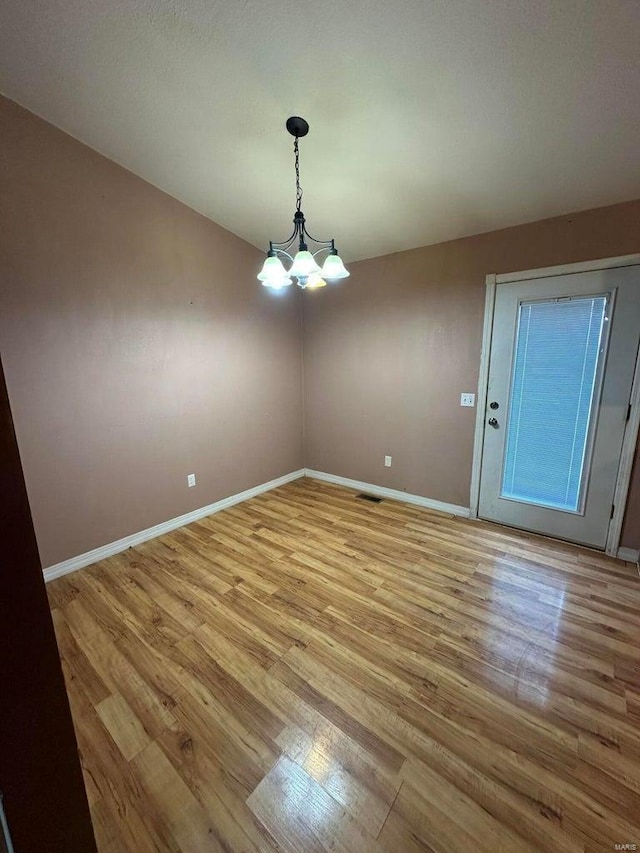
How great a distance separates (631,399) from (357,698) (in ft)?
8.16

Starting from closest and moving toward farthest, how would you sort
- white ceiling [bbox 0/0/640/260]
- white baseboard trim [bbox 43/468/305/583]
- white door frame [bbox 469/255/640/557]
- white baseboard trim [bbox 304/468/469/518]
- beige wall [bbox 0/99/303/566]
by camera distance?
white ceiling [bbox 0/0/640/260] → beige wall [bbox 0/99/303/566] → white door frame [bbox 469/255/640/557] → white baseboard trim [bbox 43/468/305/583] → white baseboard trim [bbox 304/468/469/518]

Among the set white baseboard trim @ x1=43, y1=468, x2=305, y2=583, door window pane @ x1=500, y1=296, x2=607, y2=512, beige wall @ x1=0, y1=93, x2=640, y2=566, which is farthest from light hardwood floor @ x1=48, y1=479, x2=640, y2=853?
beige wall @ x1=0, y1=93, x2=640, y2=566

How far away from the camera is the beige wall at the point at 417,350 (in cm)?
241

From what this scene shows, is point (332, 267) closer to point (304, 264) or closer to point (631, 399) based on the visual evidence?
point (304, 264)

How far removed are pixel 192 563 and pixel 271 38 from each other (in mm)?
2981

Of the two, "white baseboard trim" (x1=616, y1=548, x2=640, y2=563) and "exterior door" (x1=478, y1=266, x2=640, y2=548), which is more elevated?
"exterior door" (x1=478, y1=266, x2=640, y2=548)

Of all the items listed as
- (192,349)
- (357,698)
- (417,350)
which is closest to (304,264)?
(192,349)

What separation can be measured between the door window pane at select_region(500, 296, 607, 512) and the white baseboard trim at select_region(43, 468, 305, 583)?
2.49 m

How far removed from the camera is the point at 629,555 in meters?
2.39

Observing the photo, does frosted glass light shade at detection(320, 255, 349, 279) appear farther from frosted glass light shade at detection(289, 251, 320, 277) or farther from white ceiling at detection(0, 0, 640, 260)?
white ceiling at detection(0, 0, 640, 260)

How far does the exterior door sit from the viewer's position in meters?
2.30

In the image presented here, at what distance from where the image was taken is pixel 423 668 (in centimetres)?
159

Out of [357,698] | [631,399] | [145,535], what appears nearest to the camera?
[357,698]

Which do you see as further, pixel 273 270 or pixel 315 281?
pixel 315 281
